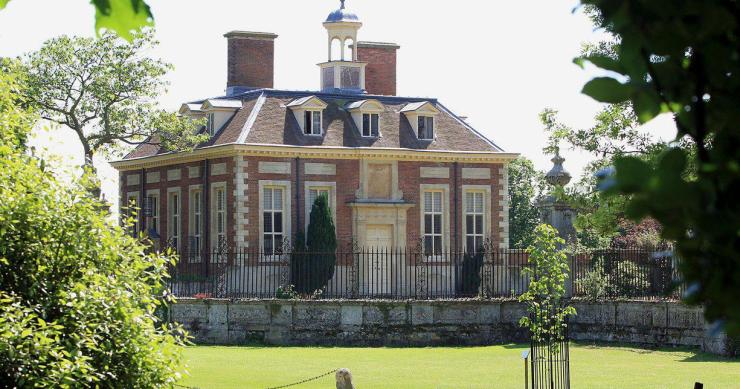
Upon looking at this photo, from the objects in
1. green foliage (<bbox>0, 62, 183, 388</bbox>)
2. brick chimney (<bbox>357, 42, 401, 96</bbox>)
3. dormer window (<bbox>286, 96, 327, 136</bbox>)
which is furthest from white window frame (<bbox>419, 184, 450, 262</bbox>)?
green foliage (<bbox>0, 62, 183, 388</bbox>)

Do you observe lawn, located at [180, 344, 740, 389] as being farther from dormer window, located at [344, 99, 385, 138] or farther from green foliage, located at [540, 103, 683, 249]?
dormer window, located at [344, 99, 385, 138]

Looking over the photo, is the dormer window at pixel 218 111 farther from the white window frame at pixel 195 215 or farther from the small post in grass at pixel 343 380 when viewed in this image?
the small post in grass at pixel 343 380

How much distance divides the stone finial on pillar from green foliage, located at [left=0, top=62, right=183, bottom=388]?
84.0 feet

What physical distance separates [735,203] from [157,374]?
10.5m

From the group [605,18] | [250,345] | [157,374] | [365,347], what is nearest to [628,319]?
[365,347]

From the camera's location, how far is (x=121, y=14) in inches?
121

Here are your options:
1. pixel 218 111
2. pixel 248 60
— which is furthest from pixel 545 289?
pixel 248 60

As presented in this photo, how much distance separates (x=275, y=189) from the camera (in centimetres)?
4181

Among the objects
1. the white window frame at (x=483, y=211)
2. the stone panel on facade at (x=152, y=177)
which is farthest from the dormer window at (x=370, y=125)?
the stone panel on facade at (x=152, y=177)

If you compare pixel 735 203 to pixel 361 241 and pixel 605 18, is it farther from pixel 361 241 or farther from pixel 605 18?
pixel 361 241

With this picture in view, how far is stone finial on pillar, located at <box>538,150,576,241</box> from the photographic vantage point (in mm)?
37750

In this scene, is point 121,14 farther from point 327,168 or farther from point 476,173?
point 476,173

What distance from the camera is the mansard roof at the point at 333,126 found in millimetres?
42031

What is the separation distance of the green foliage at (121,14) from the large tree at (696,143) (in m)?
1.42
